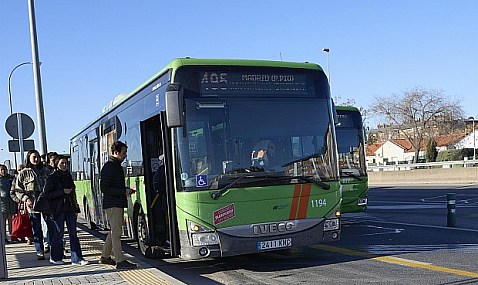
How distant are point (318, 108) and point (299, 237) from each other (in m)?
2.06

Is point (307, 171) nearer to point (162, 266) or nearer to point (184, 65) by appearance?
point (184, 65)

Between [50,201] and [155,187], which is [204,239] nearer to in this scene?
[155,187]

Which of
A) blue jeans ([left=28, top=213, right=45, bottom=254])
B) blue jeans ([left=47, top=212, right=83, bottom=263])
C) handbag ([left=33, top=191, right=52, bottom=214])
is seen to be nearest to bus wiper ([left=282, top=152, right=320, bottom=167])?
blue jeans ([left=47, top=212, right=83, bottom=263])

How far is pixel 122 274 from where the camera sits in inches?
351

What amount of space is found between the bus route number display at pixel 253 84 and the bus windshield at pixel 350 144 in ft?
19.5

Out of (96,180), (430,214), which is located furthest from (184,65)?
(430,214)

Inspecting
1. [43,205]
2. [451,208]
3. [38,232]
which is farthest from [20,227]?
[451,208]

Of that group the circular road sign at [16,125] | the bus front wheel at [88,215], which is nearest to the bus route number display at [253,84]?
the circular road sign at [16,125]

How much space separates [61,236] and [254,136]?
3.86 metres

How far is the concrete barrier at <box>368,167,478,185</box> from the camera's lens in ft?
118

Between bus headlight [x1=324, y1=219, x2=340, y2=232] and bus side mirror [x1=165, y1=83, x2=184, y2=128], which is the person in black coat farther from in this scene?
bus headlight [x1=324, y1=219, x2=340, y2=232]

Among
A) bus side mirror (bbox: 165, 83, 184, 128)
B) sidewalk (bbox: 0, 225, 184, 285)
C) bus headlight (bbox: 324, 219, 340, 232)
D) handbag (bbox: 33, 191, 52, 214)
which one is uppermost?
bus side mirror (bbox: 165, 83, 184, 128)

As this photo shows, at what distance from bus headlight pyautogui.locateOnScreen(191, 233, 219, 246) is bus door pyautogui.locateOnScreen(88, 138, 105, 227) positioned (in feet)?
23.2

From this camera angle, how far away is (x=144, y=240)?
11.0 metres
